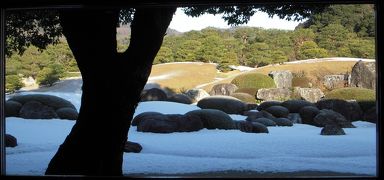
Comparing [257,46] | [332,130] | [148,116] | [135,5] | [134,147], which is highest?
[257,46]

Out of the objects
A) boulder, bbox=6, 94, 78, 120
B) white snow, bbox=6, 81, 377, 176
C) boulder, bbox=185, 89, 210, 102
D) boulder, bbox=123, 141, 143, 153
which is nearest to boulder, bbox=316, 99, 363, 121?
white snow, bbox=6, 81, 377, 176

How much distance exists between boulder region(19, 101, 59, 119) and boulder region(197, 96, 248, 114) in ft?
7.64

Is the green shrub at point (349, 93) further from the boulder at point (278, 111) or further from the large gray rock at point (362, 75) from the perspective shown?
the boulder at point (278, 111)

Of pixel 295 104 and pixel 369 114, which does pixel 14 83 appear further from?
pixel 369 114

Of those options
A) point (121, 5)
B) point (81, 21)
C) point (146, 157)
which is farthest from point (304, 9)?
point (146, 157)

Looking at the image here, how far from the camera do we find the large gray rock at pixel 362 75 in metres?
6.11

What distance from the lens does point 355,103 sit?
241 inches

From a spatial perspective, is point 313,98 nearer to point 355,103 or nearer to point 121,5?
point 355,103

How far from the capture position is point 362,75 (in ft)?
20.3

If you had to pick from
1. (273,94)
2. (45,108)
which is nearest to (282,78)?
(273,94)

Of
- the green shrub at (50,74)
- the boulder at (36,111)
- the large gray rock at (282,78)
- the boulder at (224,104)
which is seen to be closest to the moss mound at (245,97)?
the boulder at (224,104)

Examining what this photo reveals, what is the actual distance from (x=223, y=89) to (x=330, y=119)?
1.79 meters

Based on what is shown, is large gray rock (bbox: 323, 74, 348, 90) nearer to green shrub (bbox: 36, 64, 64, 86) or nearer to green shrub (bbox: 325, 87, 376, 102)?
green shrub (bbox: 325, 87, 376, 102)

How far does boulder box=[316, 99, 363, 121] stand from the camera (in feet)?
20.4
